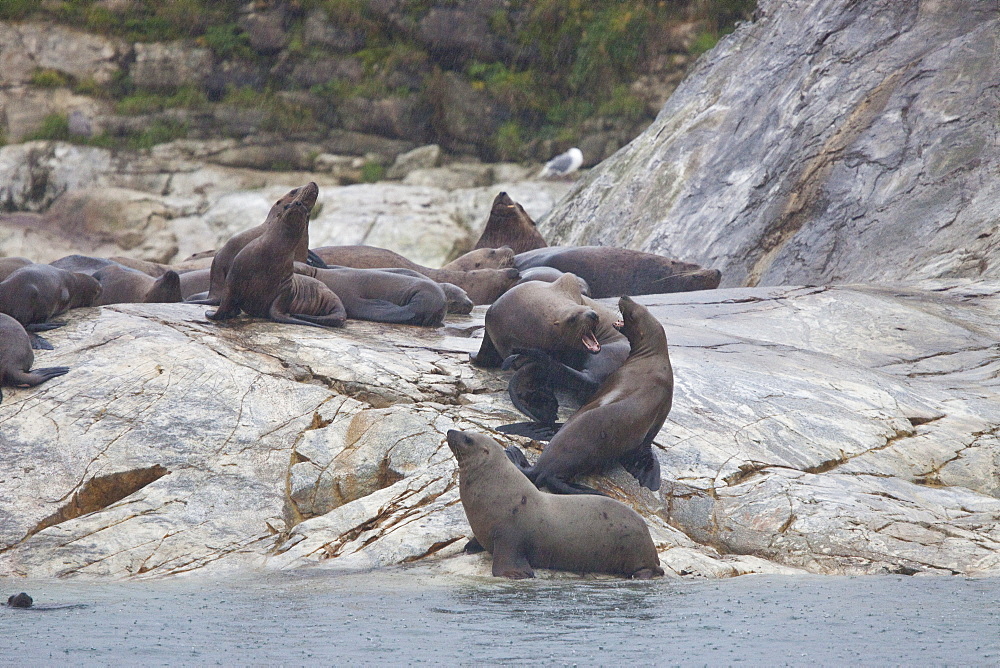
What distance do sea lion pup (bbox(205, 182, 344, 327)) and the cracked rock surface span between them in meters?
0.15

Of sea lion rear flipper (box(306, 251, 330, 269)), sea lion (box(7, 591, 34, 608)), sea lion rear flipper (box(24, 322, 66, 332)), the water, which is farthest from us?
sea lion rear flipper (box(306, 251, 330, 269))

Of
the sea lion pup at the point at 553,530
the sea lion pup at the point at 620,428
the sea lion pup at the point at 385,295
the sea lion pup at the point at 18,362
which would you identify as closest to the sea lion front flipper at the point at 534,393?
the sea lion pup at the point at 620,428

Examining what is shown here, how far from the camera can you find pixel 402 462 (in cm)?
521

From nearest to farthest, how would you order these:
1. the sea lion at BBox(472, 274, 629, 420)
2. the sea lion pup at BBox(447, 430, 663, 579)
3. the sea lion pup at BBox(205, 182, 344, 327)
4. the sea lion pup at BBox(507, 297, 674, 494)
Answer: the sea lion pup at BBox(447, 430, 663, 579), the sea lion pup at BBox(507, 297, 674, 494), the sea lion at BBox(472, 274, 629, 420), the sea lion pup at BBox(205, 182, 344, 327)

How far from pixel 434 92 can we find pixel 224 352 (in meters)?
18.8

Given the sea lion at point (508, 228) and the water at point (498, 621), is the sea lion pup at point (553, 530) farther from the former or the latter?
the sea lion at point (508, 228)

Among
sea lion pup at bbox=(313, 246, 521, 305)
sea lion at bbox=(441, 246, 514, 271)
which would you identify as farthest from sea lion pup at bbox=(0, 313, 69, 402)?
sea lion at bbox=(441, 246, 514, 271)

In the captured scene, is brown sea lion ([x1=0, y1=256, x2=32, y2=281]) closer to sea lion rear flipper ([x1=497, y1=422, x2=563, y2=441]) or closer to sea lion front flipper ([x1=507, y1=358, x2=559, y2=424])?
sea lion front flipper ([x1=507, y1=358, x2=559, y2=424])

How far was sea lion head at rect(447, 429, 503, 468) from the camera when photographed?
4629 mm

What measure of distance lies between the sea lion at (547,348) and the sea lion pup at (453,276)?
350 centimetres

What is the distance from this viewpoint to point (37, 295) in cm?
644

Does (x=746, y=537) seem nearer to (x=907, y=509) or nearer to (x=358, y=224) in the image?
(x=907, y=509)

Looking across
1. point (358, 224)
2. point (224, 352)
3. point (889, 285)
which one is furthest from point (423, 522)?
point (358, 224)

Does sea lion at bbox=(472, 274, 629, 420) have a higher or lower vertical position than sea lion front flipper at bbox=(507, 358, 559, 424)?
higher
